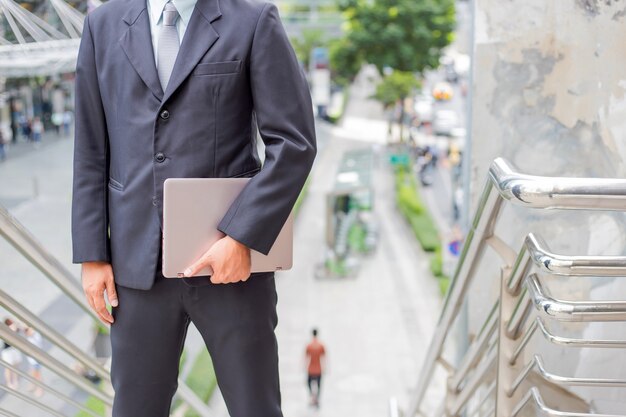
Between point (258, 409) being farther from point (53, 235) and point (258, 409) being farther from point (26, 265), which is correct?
point (53, 235)

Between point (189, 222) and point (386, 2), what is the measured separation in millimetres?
30428

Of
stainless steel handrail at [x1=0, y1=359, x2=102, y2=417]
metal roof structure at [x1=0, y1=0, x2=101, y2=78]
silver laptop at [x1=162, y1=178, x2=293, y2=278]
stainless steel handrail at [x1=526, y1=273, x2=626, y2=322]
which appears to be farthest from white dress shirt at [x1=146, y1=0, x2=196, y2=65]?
metal roof structure at [x1=0, y1=0, x2=101, y2=78]

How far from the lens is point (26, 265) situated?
8156 mm

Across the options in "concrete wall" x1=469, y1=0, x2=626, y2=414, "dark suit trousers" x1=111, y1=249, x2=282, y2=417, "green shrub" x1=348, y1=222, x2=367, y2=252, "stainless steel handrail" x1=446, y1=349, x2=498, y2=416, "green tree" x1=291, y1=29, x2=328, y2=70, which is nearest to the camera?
"dark suit trousers" x1=111, y1=249, x2=282, y2=417

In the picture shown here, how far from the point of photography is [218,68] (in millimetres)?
1911

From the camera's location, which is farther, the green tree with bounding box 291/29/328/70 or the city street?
the green tree with bounding box 291/29/328/70

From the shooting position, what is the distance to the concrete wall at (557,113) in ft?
11.3

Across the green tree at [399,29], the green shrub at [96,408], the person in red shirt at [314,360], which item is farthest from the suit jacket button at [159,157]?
the green tree at [399,29]

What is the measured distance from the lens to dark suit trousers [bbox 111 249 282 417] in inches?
78.1

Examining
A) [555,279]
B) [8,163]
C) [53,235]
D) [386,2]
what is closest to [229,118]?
[555,279]

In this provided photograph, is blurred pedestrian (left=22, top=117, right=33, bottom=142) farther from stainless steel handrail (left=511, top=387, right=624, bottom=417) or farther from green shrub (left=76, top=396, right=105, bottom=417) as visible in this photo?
stainless steel handrail (left=511, top=387, right=624, bottom=417)

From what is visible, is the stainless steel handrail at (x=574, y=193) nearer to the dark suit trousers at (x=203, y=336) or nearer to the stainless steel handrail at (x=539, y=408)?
the stainless steel handrail at (x=539, y=408)

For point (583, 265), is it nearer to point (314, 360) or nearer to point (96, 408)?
point (96, 408)

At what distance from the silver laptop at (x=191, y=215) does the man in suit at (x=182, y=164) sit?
0.09ft
